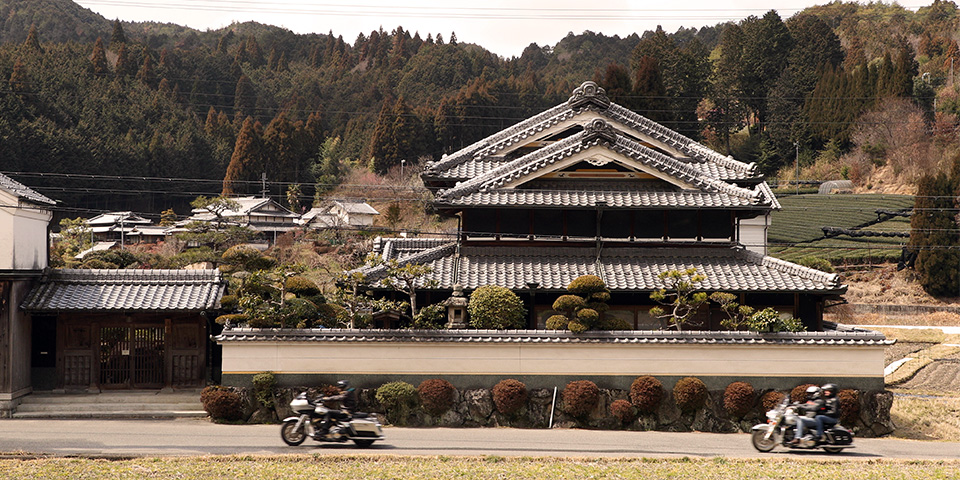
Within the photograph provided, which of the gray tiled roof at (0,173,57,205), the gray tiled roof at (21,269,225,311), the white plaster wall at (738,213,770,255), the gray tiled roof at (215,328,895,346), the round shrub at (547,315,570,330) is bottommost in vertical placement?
the gray tiled roof at (215,328,895,346)

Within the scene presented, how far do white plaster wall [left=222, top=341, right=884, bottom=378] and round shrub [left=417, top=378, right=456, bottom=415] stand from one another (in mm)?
452

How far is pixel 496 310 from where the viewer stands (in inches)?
875

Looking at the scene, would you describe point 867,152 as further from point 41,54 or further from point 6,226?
point 41,54

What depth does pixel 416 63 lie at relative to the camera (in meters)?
126

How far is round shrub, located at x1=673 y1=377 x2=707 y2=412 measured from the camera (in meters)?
21.2

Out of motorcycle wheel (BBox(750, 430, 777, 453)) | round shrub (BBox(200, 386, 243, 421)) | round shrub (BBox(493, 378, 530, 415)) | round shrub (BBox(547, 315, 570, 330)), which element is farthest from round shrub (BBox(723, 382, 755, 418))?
round shrub (BBox(200, 386, 243, 421))

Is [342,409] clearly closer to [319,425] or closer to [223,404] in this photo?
[319,425]

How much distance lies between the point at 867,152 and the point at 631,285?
59.9 meters

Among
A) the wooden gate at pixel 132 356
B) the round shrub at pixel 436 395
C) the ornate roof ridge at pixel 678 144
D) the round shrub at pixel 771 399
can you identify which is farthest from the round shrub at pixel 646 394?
the wooden gate at pixel 132 356

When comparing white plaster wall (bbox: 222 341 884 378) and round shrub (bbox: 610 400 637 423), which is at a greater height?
white plaster wall (bbox: 222 341 884 378)

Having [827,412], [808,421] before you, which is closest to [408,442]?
[808,421]

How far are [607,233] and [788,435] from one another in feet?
32.2

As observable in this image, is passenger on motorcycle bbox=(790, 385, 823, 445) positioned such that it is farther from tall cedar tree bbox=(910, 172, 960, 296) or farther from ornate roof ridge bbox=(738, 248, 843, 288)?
tall cedar tree bbox=(910, 172, 960, 296)

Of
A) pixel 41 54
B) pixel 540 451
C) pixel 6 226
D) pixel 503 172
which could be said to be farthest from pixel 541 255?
pixel 41 54
